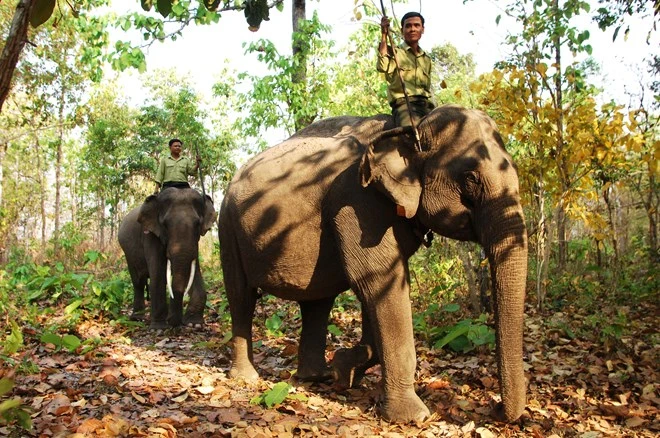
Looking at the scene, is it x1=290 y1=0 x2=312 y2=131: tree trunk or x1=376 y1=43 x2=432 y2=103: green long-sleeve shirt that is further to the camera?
x1=290 y1=0 x2=312 y2=131: tree trunk

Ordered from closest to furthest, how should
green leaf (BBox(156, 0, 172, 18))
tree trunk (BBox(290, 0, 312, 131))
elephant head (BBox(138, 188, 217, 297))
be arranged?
green leaf (BBox(156, 0, 172, 18))
elephant head (BBox(138, 188, 217, 297))
tree trunk (BBox(290, 0, 312, 131))

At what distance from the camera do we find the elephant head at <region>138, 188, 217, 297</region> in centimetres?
877

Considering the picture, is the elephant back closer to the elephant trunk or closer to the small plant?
the elephant trunk

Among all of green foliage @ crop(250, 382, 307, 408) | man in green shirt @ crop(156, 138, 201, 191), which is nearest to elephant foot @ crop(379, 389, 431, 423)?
green foliage @ crop(250, 382, 307, 408)

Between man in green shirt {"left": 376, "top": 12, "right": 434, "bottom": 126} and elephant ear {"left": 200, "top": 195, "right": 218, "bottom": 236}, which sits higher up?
man in green shirt {"left": 376, "top": 12, "right": 434, "bottom": 126}

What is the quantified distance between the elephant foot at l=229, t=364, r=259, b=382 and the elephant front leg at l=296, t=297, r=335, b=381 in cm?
44

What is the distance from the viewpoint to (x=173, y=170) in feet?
33.0

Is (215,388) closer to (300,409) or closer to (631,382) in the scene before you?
(300,409)

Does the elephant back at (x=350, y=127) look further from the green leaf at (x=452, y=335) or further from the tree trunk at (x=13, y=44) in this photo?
the tree trunk at (x=13, y=44)

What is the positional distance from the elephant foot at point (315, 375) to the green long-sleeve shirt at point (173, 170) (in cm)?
521

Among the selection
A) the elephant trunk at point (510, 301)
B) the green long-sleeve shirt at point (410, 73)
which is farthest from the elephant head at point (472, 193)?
the green long-sleeve shirt at point (410, 73)

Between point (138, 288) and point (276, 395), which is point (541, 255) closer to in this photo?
point (276, 395)

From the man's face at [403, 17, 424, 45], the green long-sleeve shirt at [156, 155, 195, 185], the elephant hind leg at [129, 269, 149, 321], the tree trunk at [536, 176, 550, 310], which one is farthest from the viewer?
the elephant hind leg at [129, 269, 149, 321]

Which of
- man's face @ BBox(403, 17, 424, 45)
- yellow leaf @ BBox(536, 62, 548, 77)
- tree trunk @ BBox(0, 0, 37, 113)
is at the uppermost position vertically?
yellow leaf @ BBox(536, 62, 548, 77)
